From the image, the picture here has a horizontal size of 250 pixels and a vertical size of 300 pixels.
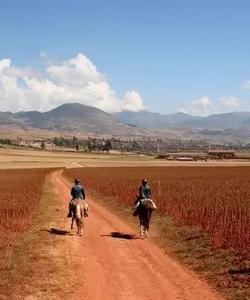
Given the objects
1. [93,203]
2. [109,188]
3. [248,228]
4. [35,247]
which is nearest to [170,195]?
[93,203]

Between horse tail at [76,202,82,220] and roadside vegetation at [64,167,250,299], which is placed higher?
horse tail at [76,202,82,220]

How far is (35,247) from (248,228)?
865cm

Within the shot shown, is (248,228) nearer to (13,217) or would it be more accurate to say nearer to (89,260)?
(89,260)

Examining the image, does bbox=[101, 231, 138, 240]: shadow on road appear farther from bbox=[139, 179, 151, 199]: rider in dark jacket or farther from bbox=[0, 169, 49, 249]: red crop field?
bbox=[0, 169, 49, 249]: red crop field

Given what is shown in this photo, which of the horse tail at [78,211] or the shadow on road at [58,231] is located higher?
the horse tail at [78,211]

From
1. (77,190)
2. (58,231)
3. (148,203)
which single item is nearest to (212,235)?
(148,203)

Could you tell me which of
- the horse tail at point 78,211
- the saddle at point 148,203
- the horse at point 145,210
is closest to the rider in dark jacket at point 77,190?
the horse tail at point 78,211

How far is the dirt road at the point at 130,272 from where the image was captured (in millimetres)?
14367

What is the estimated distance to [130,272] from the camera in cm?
1677

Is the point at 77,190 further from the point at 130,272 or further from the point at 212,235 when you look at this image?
the point at 130,272

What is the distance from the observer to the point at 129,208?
118ft

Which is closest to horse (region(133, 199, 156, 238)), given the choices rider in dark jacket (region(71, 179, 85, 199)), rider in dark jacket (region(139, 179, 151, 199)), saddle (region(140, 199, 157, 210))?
saddle (region(140, 199, 157, 210))

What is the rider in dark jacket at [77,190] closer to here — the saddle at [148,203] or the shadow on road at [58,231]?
the shadow on road at [58,231]

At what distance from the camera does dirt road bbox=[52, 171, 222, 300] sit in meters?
14.4
